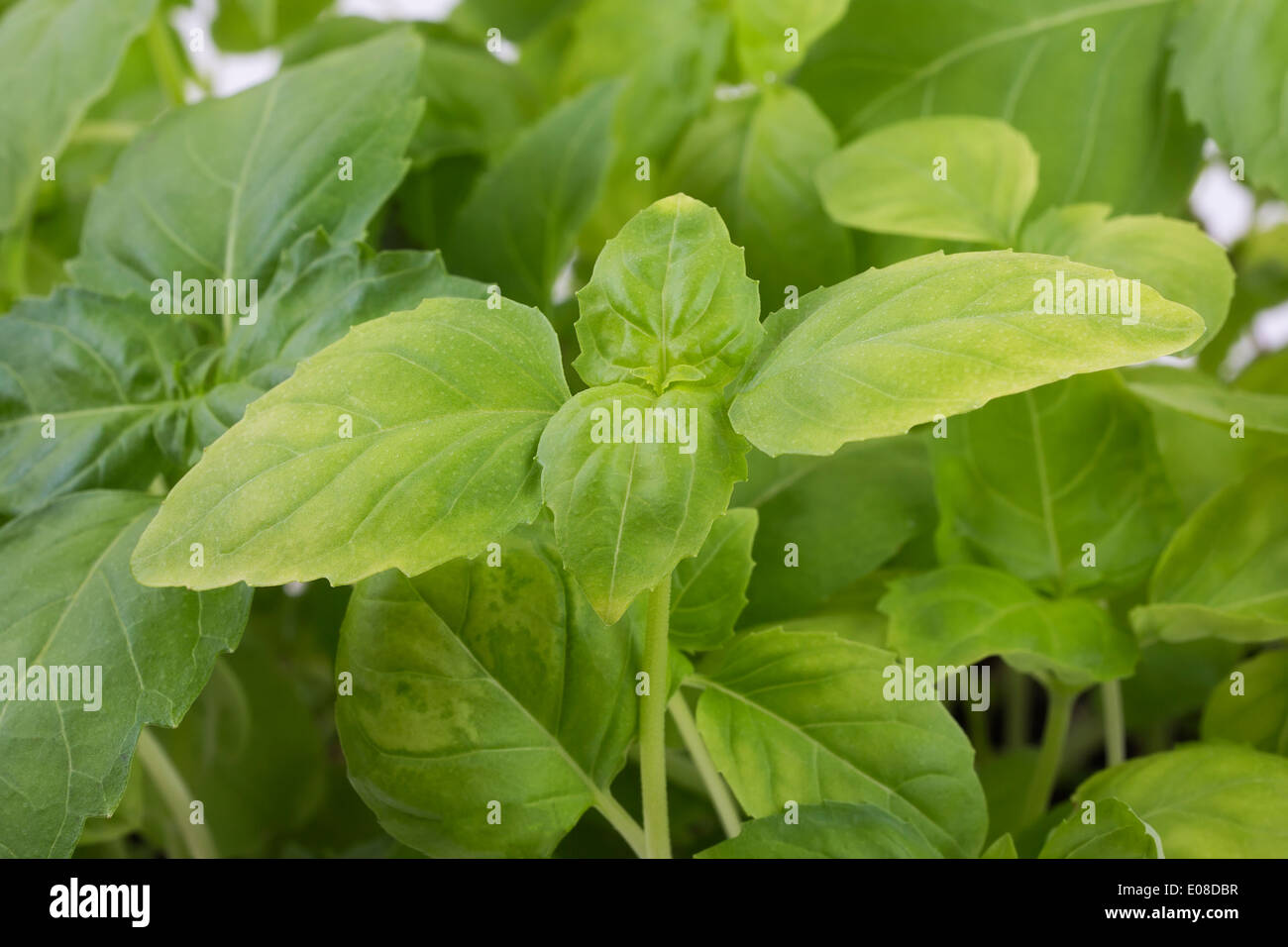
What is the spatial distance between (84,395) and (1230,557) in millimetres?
432

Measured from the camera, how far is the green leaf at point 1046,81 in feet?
1.81

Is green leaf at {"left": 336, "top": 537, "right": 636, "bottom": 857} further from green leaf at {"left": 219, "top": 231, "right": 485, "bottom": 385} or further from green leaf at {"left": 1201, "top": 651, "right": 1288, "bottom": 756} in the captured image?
green leaf at {"left": 1201, "top": 651, "right": 1288, "bottom": 756}

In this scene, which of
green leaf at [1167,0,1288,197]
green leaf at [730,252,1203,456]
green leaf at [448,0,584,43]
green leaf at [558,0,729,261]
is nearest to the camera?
green leaf at [730,252,1203,456]

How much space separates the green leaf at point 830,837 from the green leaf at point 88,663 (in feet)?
0.54

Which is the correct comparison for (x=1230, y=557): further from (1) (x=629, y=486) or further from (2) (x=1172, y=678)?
(1) (x=629, y=486)

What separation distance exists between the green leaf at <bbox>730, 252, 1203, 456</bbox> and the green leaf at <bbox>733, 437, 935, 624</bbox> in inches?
6.2

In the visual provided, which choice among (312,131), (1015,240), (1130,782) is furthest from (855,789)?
(312,131)

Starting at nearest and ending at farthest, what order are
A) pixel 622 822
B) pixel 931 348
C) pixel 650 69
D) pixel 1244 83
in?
pixel 931 348 → pixel 622 822 → pixel 1244 83 → pixel 650 69

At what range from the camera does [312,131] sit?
0.48m

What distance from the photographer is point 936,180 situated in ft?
1.55

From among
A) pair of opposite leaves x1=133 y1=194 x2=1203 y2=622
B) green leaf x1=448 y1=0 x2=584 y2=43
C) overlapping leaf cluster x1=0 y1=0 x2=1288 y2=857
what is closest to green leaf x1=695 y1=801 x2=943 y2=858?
overlapping leaf cluster x1=0 y1=0 x2=1288 y2=857

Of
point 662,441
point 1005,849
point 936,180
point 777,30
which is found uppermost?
point 777,30

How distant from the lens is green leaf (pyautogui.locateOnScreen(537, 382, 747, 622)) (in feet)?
0.93

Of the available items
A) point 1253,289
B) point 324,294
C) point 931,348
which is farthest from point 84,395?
point 1253,289
